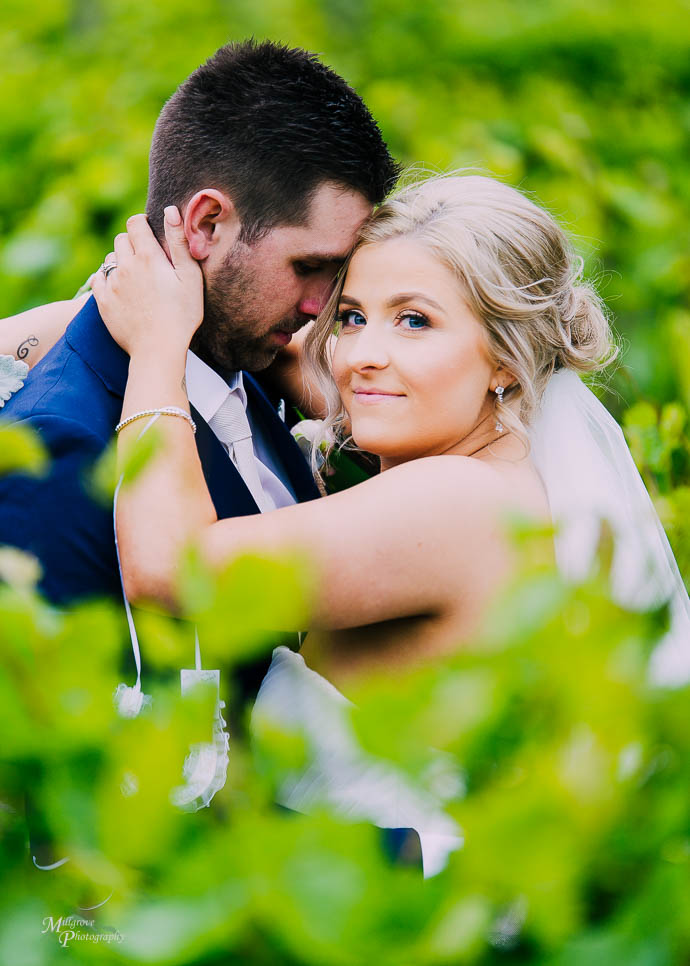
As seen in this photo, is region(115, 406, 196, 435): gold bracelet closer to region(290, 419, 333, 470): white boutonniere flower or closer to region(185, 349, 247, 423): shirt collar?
region(185, 349, 247, 423): shirt collar

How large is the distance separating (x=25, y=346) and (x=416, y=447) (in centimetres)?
118

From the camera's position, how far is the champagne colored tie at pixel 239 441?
9.23 ft

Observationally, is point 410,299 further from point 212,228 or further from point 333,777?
point 333,777

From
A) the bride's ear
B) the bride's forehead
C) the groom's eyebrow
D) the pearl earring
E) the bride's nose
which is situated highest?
the bride's forehead

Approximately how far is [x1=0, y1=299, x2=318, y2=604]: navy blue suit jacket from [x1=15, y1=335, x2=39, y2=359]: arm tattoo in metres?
0.43

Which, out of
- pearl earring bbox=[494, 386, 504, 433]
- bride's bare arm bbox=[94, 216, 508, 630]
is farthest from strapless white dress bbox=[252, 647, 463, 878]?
pearl earring bbox=[494, 386, 504, 433]

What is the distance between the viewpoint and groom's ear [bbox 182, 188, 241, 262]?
2713 millimetres

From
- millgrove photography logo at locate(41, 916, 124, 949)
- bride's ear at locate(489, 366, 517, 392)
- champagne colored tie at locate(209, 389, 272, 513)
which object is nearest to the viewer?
millgrove photography logo at locate(41, 916, 124, 949)

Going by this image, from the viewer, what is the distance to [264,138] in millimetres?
2725

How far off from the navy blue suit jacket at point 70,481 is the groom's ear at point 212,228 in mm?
397

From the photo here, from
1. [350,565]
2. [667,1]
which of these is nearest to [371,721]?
[350,565]

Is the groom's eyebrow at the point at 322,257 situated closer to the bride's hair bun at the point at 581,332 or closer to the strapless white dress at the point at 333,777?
the bride's hair bun at the point at 581,332

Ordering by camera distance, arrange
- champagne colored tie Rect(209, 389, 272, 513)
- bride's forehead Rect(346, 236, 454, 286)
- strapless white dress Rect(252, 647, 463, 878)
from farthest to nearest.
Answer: champagne colored tie Rect(209, 389, 272, 513), bride's forehead Rect(346, 236, 454, 286), strapless white dress Rect(252, 647, 463, 878)

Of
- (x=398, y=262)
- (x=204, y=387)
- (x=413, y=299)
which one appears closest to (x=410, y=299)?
(x=413, y=299)
